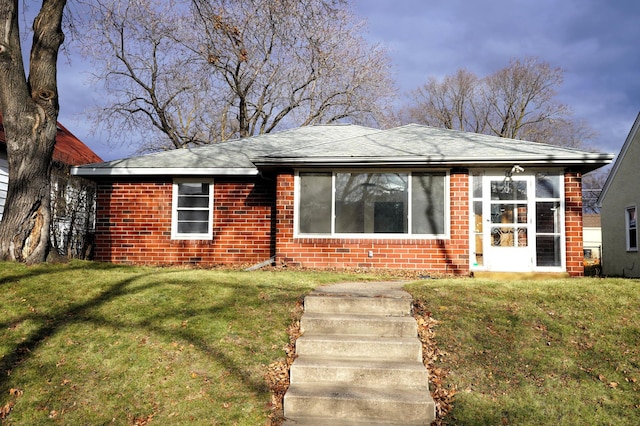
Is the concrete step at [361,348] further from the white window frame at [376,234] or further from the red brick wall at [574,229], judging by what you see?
the red brick wall at [574,229]

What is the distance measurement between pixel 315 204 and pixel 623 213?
42.7 feet

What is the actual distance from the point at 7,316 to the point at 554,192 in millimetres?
10375

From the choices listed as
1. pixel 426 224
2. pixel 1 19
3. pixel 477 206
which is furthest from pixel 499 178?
pixel 1 19

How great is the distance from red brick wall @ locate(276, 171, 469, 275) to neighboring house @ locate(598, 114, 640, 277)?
31.0 feet

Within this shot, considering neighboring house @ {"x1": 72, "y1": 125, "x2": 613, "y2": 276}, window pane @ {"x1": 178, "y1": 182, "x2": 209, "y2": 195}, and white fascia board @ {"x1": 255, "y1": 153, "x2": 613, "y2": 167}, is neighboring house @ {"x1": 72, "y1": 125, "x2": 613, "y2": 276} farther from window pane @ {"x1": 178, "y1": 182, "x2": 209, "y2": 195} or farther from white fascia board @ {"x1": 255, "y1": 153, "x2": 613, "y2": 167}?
window pane @ {"x1": 178, "y1": 182, "x2": 209, "y2": 195}

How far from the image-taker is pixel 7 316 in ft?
19.0

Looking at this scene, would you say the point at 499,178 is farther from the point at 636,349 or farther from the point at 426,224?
the point at 636,349

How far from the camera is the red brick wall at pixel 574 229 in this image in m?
10.5

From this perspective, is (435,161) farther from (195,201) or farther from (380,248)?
(195,201)

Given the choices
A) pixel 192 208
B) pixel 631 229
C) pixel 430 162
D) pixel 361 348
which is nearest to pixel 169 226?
pixel 192 208

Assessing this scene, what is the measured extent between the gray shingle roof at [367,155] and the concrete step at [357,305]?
481 cm

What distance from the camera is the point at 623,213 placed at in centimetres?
1786

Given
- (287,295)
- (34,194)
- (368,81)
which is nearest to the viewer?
(287,295)

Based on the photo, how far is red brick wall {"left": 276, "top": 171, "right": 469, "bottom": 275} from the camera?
35.6 feet
